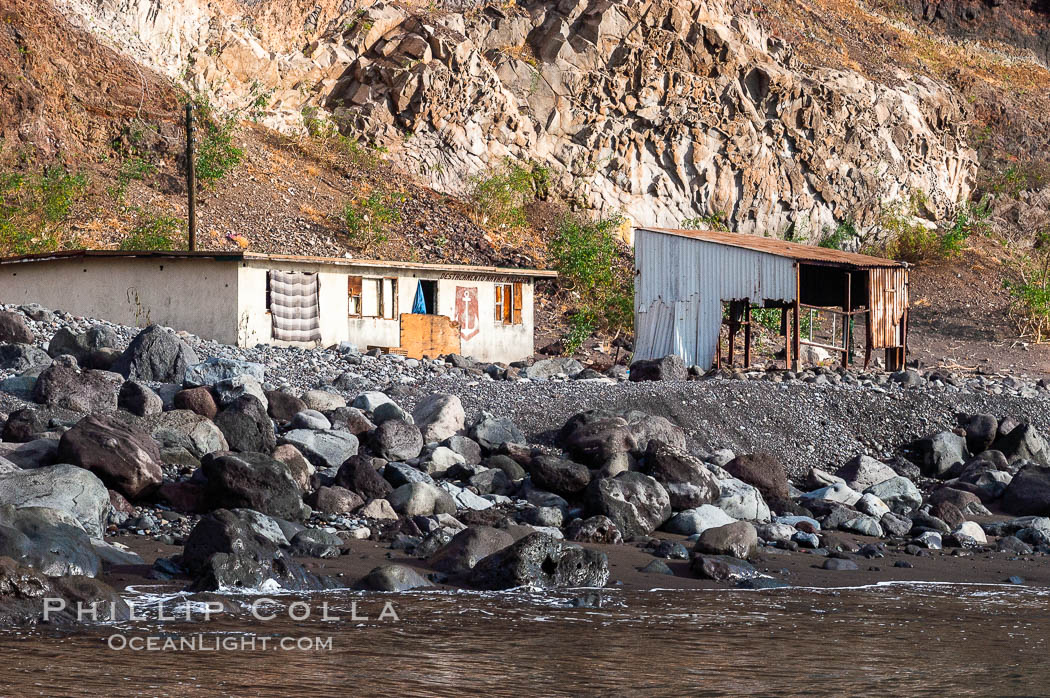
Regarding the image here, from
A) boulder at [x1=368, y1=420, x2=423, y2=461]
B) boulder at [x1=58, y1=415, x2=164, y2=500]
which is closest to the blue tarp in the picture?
boulder at [x1=368, y1=420, x2=423, y2=461]

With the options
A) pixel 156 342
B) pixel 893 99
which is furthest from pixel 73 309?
pixel 893 99

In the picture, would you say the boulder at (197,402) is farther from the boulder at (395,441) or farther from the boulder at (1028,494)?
the boulder at (1028,494)

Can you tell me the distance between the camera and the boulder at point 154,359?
16.6 meters

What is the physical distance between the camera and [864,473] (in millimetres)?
14547

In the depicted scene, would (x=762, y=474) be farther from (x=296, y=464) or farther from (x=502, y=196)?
(x=502, y=196)

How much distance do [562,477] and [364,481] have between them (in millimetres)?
2147

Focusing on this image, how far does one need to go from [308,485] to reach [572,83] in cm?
3196

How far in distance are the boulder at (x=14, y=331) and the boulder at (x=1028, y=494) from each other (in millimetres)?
15005

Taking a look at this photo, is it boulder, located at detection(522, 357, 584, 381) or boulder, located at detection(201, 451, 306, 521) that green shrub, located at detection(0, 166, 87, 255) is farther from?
boulder, located at detection(201, 451, 306, 521)

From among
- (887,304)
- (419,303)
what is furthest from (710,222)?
(419,303)

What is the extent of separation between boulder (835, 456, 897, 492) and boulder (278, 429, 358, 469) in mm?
6193

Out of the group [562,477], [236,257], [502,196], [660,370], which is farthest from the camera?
[502,196]

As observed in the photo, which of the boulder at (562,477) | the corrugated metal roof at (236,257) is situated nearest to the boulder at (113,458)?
the boulder at (562,477)

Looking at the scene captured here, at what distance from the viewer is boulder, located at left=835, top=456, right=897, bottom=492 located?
47.1ft
